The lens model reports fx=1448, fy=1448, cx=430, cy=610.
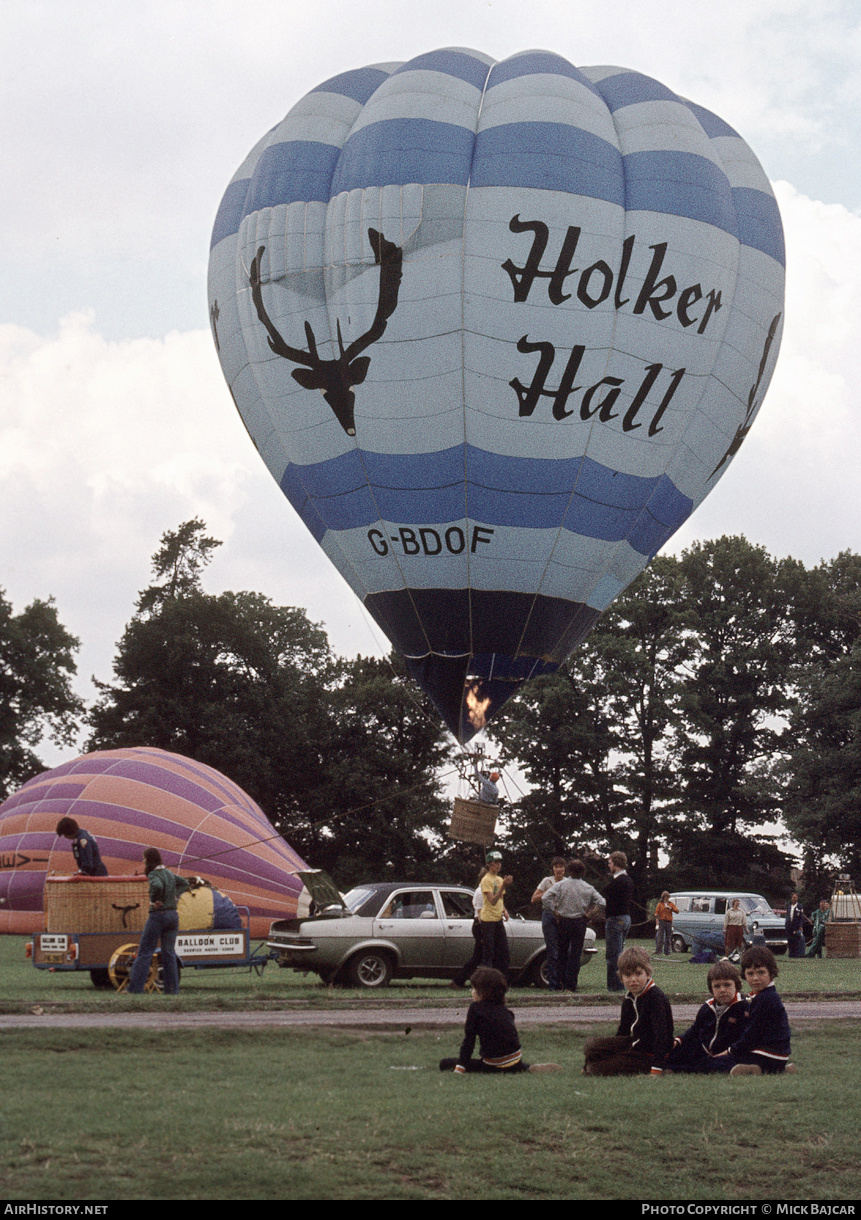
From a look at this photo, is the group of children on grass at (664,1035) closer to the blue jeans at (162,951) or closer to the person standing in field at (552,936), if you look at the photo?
the blue jeans at (162,951)

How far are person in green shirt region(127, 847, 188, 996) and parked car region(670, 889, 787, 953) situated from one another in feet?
74.4

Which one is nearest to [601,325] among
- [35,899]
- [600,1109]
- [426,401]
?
[426,401]

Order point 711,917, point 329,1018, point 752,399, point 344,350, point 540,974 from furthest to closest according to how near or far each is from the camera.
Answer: point 711,917
point 752,399
point 344,350
point 540,974
point 329,1018

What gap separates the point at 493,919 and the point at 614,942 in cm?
194

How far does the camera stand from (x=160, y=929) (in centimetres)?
1484

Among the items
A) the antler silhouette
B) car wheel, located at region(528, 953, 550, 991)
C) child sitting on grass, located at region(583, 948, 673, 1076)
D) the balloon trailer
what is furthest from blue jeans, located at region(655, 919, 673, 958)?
child sitting on grass, located at region(583, 948, 673, 1076)

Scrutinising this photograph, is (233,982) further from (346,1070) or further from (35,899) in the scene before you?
(35,899)

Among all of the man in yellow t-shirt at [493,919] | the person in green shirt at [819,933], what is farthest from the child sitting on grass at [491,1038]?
the person in green shirt at [819,933]

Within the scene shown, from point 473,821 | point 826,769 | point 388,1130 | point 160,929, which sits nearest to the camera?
point 388,1130

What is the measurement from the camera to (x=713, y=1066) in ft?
30.2

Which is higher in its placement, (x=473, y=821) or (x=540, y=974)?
(x=473, y=821)

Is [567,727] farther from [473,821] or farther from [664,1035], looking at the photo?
[664,1035]

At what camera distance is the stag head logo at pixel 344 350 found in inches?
714

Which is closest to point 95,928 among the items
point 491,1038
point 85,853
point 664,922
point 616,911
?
point 85,853
